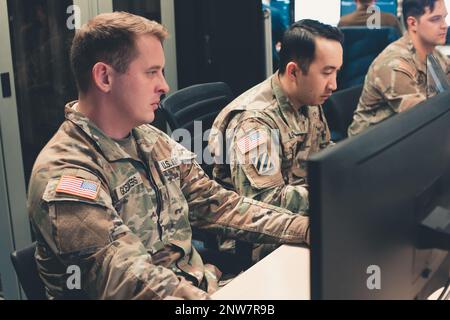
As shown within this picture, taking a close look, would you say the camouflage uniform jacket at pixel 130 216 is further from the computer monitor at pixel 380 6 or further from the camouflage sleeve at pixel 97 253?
the computer monitor at pixel 380 6

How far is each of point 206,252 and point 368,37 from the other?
6.78ft

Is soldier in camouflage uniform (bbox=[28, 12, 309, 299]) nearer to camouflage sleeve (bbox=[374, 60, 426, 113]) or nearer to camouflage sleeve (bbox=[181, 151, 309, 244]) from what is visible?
camouflage sleeve (bbox=[181, 151, 309, 244])

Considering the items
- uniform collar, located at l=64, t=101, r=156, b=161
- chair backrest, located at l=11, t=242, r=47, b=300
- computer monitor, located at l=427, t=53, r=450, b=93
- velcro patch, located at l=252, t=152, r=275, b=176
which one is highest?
uniform collar, located at l=64, t=101, r=156, b=161

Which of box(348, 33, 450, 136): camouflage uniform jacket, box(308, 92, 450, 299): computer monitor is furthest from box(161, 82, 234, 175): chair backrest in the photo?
box(308, 92, 450, 299): computer monitor

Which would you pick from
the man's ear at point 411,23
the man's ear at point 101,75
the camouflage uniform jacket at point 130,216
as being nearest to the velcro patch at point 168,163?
the camouflage uniform jacket at point 130,216

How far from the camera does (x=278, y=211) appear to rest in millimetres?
1515

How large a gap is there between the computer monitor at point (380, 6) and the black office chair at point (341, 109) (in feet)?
2.69

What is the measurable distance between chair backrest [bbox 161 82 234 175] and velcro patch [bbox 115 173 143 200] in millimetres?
693

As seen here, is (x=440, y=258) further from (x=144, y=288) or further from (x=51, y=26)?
(x=51, y=26)

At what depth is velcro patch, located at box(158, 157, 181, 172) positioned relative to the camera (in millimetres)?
1458

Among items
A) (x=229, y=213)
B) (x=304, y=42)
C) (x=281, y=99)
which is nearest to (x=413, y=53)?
(x=304, y=42)

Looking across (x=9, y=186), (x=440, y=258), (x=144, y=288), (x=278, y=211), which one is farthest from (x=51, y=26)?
(x=440, y=258)

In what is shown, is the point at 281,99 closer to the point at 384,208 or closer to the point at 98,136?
the point at 98,136

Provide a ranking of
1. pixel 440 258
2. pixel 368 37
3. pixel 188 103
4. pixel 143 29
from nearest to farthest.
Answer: pixel 440 258
pixel 143 29
pixel 188 103
pixel 368 37
